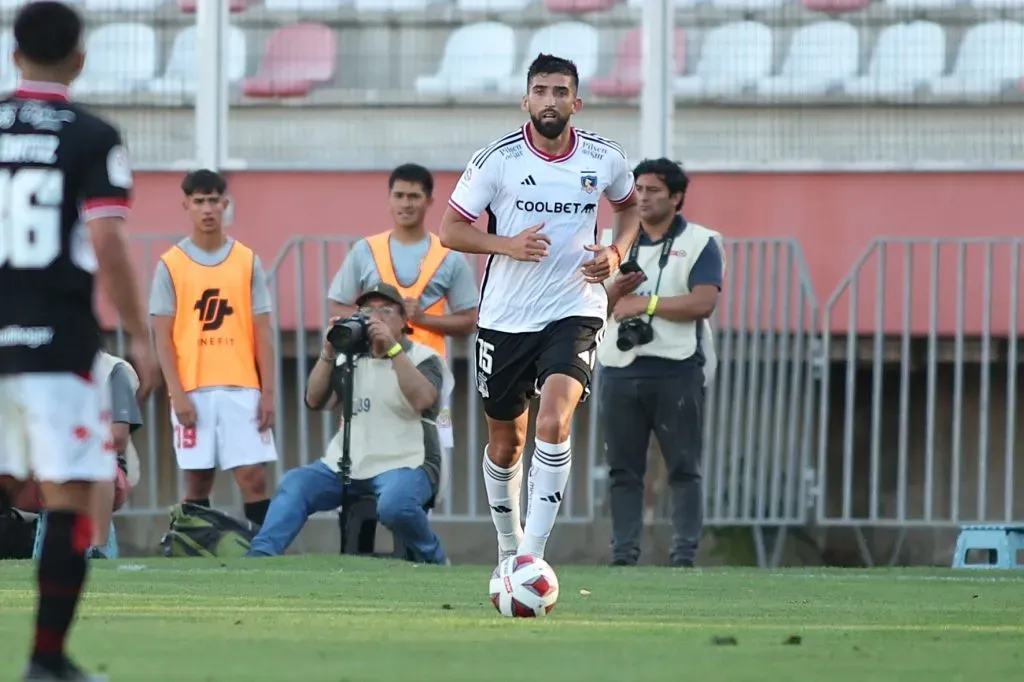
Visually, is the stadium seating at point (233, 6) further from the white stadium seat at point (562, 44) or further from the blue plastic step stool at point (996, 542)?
the blue plastic step stool at point (996, 542)

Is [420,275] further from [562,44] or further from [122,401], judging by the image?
[562,44]

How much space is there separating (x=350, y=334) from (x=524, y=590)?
4.32m

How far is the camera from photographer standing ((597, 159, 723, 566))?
12750mm

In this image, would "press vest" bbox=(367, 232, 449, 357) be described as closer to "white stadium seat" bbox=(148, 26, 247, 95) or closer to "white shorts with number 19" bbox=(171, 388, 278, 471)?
"white shorts with number 19" bbox=(171, 388, 278, 471)

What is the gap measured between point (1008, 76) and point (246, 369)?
6.04 metres

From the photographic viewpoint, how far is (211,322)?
525 inches

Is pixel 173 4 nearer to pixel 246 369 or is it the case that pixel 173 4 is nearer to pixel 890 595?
pixel 246 369

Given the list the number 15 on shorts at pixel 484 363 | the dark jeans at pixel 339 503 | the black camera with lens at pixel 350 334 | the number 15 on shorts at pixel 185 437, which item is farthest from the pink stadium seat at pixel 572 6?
the number 15 on shorts at pixel 484 363

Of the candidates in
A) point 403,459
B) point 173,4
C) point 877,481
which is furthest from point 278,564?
point 173,4

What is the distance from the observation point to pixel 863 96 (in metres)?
15.9

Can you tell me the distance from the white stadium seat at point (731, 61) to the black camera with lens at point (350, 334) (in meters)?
4.51

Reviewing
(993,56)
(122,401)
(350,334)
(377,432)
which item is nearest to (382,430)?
(377,432)

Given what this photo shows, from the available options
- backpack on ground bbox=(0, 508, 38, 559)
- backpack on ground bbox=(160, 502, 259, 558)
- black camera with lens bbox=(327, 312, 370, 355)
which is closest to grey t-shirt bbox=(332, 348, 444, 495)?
black camera with lens bbox=(327, 312, 370, 355)

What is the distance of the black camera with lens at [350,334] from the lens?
1228 centimetres
